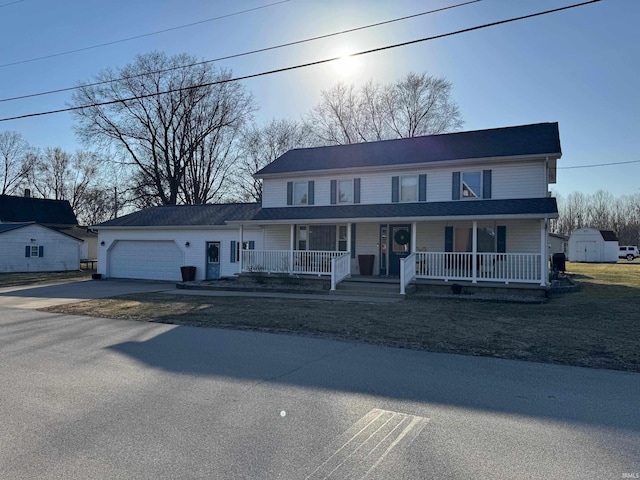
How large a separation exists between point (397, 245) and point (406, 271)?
328 cm

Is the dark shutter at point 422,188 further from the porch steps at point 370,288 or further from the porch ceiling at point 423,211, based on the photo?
the porch steps at point 370,288

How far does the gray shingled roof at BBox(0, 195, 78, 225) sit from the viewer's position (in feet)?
136

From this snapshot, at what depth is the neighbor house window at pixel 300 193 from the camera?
65.9ft

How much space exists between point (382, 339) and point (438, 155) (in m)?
11.6

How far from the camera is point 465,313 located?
445 inches

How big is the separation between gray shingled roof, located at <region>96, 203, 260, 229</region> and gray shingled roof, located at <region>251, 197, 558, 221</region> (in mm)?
3189

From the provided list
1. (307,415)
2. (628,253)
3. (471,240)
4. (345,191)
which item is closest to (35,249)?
(345,191)

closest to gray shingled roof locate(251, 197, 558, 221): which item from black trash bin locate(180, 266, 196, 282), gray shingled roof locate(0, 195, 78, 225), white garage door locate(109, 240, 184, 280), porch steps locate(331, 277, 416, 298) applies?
porch steps locate(331, 277, 416, 298)

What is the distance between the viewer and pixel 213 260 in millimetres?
22359

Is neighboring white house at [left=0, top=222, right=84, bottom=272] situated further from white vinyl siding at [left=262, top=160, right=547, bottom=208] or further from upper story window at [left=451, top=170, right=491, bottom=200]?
upper story window at [left=451, top=170, right=491, bottom=200]

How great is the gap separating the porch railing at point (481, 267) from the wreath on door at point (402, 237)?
4.55ft

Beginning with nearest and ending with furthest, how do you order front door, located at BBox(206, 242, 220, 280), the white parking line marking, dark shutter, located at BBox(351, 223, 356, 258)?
the white parking line marking, dark shutter, located at BBox(351, 223, 356, 258), front door, located at BBox(206, 242, 220, 280)

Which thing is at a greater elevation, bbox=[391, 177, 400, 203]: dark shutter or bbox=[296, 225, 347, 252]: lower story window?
bbox=[391, 177, 400, 203]: dark shutter

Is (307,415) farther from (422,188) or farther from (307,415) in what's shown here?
(422,188)
